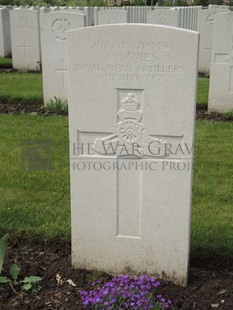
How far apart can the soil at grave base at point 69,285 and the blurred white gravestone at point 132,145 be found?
0.11 metres

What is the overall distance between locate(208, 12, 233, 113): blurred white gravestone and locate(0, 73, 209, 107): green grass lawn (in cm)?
39

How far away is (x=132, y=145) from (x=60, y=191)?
1.58 meters

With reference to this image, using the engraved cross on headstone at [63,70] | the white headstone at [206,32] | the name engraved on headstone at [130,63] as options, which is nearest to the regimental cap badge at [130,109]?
the name engraved on headstone at [130,63]

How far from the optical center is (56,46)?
7242 millimetres

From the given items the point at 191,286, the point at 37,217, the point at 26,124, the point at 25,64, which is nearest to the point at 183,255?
the point at 191,286

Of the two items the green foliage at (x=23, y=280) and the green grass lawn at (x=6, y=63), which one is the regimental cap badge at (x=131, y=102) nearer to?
the green foliage at (x=23, y=280)

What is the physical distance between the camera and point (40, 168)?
4816 millimetres

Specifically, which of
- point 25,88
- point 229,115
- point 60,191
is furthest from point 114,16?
point 60,191

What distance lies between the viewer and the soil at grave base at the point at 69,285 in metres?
2.71

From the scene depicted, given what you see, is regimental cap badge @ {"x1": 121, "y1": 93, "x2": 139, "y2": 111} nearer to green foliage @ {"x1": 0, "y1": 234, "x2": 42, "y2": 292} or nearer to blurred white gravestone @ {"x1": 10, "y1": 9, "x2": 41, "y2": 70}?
green foliage @ {"x1": 0, "y1": 234, "x2": 42, "y2": 292}

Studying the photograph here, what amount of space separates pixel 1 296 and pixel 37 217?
0.98 meters

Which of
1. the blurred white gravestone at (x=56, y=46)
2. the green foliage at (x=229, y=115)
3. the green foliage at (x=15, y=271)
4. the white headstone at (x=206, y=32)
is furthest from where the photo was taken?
the white headstone at (x=206, y=32)

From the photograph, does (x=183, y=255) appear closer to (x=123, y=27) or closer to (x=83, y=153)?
(x=83, y=153)

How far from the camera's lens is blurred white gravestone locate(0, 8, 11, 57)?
13969mm
